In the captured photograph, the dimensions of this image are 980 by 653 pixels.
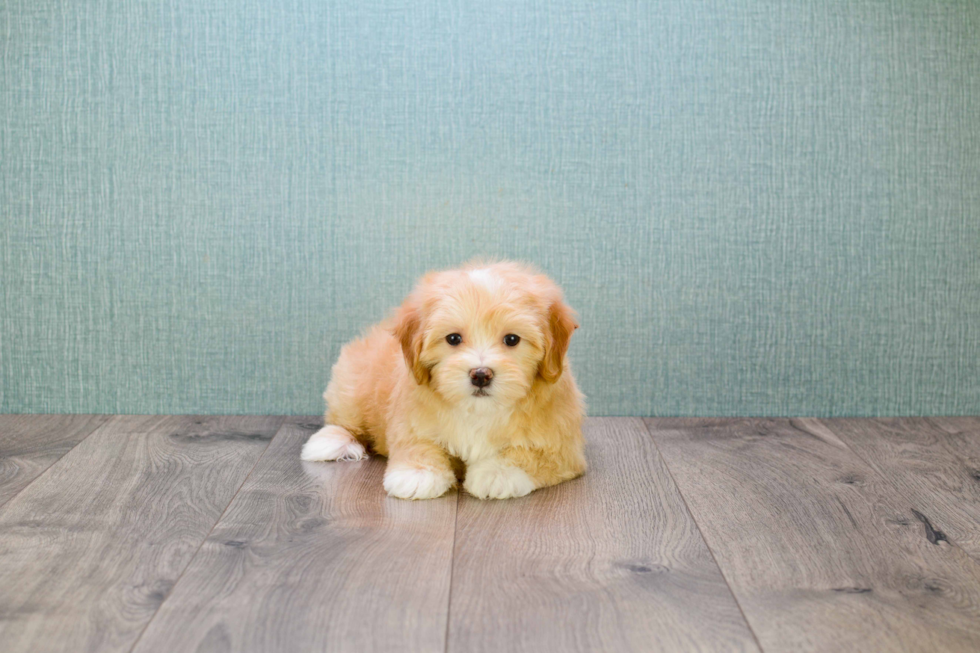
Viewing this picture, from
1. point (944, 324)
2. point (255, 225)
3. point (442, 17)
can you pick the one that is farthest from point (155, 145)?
point (944, 324)

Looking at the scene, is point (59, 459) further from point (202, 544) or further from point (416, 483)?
point (416, 483)

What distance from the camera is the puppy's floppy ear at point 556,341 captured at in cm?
194

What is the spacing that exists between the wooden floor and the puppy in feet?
0.21

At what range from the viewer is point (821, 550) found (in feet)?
5.48

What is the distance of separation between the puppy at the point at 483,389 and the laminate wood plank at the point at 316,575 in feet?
0.36

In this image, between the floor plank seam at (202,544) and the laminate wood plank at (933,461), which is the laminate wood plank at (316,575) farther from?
the laminate wood plank at (933,461)

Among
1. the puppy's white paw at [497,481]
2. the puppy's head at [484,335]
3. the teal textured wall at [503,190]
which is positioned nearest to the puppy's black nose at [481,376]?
the puppy's head at [484,335]

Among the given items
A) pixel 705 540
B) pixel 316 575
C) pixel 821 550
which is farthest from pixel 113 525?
pixel 821 550

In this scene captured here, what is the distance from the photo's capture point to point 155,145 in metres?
2.62

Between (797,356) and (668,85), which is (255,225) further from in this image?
(797,356)

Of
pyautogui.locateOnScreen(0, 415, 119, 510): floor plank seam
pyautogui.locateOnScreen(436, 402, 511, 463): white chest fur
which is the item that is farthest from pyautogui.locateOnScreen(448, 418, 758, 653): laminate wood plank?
pyautogui.locateOnScreen(0, 415, 119, 510): floor plank seam

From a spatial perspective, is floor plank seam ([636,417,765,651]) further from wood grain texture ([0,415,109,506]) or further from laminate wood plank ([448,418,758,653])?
wood grain texture ([0,415,109,506])

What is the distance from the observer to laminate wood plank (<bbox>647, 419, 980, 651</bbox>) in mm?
1356

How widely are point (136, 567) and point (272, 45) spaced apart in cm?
165
